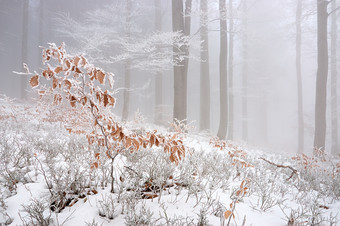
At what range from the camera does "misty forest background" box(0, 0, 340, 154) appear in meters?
8.91

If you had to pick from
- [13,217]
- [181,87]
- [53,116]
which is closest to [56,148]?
[13,217]

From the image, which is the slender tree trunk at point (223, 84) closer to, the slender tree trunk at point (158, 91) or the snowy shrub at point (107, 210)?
the slender tree trunk at point (158, 91)

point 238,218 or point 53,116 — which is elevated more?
point 53,116

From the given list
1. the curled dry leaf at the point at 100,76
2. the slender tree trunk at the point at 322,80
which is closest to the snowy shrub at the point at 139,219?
the curled dry leaf at the point at 100,76

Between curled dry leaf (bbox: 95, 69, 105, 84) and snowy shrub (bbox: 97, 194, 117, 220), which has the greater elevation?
curled dry leaf (bbox: 95, 69, 105, 84)

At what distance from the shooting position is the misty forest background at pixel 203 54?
8906 millimetres

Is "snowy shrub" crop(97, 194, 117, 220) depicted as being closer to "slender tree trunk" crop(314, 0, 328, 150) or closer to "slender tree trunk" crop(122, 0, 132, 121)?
"slender tree trunk" crop(314, 0, 328, 150)

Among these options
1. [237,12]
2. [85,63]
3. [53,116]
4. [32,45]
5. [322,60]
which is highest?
[32,45]

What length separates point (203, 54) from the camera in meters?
12.6

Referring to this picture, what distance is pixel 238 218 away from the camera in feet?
5.83

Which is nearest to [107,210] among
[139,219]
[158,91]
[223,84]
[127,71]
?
[139,219]

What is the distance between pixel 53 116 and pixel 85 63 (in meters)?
6.64

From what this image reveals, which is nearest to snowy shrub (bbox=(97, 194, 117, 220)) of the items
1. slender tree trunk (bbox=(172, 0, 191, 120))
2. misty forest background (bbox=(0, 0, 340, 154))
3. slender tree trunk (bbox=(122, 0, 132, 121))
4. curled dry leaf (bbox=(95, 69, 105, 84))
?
curled dry leaf (bbox=(95, 69, 105, 84))

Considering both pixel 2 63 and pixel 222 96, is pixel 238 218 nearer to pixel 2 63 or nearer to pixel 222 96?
pixel 222 96
